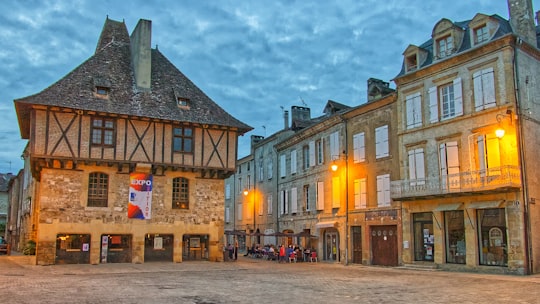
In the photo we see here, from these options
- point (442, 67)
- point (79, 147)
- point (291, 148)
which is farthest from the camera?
point (291, 148)

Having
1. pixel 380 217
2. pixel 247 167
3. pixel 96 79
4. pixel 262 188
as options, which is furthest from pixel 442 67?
pixel 247 167

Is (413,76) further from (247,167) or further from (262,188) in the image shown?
(247,167)

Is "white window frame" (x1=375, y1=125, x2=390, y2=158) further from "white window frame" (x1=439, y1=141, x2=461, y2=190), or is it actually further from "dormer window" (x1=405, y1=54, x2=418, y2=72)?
"white window frame" (x1=439, y1=141, x2=461, y2=190)

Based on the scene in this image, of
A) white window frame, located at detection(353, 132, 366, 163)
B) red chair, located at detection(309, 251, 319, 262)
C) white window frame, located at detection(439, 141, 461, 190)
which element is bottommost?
red chair, located at detection(309, 251, 319, 262)

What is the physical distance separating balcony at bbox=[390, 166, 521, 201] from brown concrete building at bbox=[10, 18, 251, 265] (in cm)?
850

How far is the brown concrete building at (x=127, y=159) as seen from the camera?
68.7 feet

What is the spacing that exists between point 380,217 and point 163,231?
9817 millimetres

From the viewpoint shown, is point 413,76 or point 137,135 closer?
point 413,76

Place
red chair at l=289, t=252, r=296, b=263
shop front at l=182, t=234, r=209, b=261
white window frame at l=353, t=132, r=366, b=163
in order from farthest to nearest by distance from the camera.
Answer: red chair at l=289, t=252, r=296, b=263 < shop front at l=182, t=234, r=209, b=261 < white window frame at l=353, t=132, r=366, b=163

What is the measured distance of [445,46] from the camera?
1967 cm

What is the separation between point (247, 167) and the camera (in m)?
38.5

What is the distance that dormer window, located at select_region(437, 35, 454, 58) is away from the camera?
63.7 feet

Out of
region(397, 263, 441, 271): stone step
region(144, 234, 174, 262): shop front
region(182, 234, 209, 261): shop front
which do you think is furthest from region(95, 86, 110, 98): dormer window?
region(397, 263, 441, 271): stone step

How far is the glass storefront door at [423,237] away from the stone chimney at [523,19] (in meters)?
7.51
